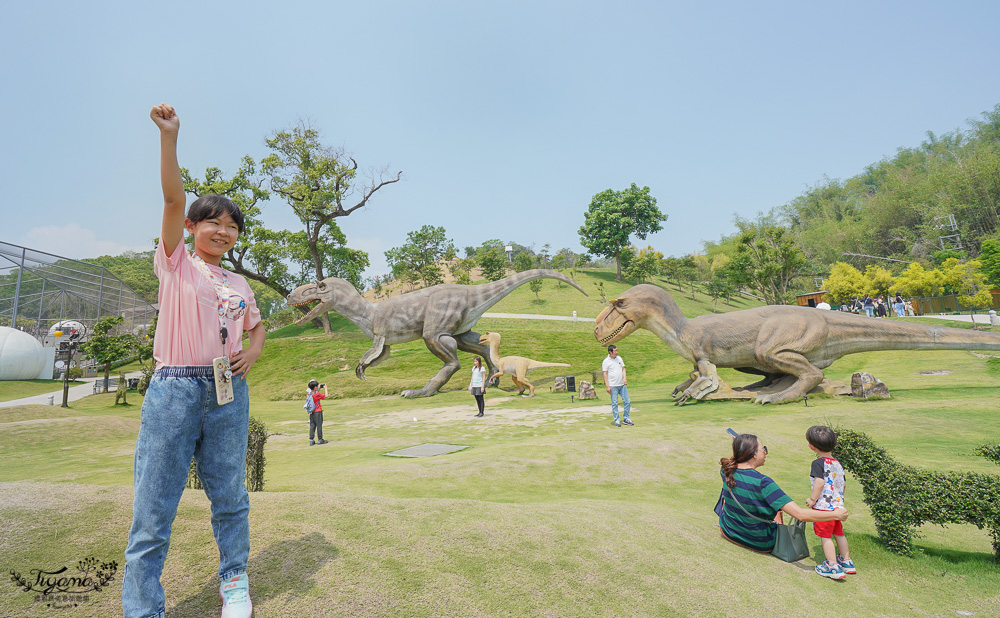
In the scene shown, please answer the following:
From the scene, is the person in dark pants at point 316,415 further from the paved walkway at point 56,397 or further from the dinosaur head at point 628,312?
the paved walkway at point 56,397

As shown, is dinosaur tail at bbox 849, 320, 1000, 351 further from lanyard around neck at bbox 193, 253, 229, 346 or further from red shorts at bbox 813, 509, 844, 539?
lanyard around neck at bbox 193, 253, 229, 346

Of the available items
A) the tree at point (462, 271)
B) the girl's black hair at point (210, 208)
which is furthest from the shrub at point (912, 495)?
the tree at point (462, 271)

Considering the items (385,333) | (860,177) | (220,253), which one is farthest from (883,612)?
(860,177)

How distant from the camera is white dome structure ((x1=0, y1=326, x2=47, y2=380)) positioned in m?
24.6

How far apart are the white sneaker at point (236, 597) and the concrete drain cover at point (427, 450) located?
505cm

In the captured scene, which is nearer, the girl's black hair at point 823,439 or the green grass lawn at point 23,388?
the girl's black hair at point 823,439

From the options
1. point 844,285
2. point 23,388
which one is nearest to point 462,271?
point 844,285

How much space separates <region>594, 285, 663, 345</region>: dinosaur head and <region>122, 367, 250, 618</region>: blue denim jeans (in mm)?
9371

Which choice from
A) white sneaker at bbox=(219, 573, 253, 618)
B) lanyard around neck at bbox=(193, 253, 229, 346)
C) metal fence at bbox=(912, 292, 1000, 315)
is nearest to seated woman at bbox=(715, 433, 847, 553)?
white sneaker at bbox=(219, 573, 253, 618)

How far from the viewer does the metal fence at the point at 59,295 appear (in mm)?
30047

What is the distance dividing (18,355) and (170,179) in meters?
33.1

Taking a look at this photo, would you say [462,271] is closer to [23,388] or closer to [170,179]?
[23,388]

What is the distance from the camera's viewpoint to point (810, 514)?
10.0ft

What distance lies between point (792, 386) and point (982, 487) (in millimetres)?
7200
